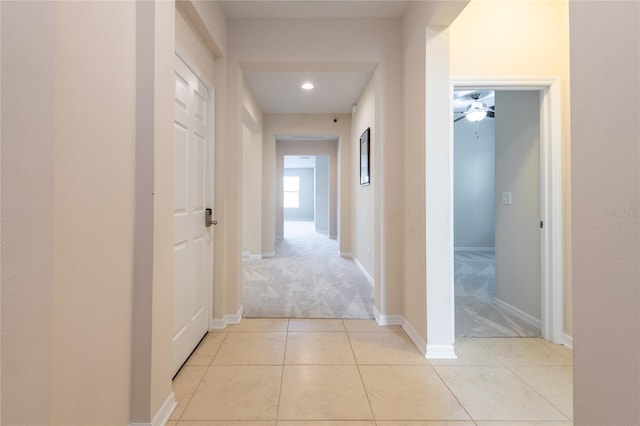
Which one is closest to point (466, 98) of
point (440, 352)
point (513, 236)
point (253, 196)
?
point (513, 236)

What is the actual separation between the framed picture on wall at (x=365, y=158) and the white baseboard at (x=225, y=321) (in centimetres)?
230

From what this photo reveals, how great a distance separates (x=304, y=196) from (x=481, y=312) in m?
11.5

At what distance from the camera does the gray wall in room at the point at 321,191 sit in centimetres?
1004

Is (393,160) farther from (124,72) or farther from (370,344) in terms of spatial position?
(124,72)

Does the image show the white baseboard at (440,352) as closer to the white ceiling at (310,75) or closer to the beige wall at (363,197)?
the beige wall at (363,197)

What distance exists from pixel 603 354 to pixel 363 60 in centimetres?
249

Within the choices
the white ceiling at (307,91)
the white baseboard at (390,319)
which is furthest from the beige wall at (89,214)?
the white ceiling at (307,91)

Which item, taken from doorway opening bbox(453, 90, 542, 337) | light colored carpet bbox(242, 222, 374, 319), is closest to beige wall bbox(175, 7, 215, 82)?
light colored carpet bbox(242, 222, 374, 319)

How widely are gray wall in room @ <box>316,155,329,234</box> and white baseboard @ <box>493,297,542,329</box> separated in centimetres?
718

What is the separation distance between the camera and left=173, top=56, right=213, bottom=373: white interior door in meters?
1.78

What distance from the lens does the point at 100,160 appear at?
106 centimetres

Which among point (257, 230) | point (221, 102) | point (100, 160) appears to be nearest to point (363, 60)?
point (221, 102)

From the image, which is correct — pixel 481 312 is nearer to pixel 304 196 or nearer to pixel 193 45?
pixel 193 45

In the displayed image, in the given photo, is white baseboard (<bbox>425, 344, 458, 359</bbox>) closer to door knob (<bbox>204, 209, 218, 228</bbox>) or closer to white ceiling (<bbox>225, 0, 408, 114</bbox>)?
door knob (<bbox>204, 209, 218, 228</bbox>)
